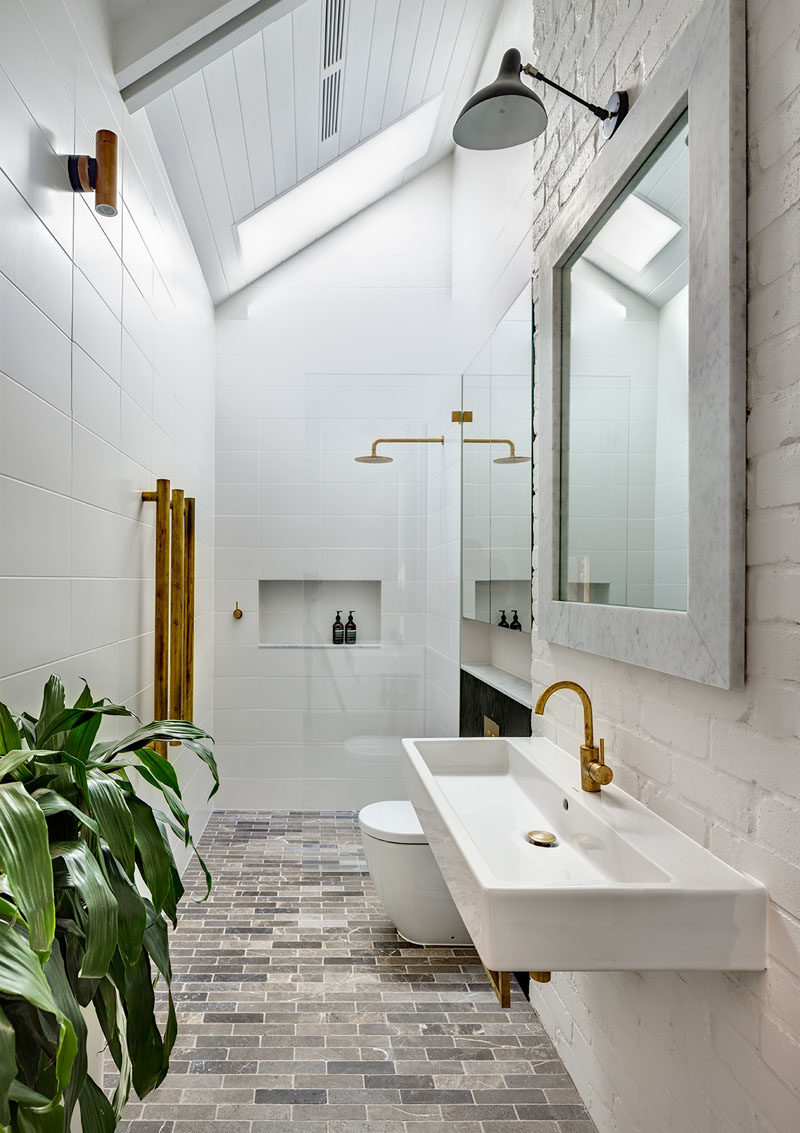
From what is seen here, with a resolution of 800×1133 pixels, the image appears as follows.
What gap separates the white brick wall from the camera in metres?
1.05

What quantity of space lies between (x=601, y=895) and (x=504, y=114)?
1591 mm

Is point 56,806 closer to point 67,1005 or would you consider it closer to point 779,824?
point 67,1005

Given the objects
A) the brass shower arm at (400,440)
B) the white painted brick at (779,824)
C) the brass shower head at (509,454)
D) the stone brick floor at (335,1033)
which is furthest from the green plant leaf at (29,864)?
the brass shower arm at (400,440)

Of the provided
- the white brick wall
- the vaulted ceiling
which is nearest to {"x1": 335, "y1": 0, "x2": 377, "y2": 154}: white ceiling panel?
the vaulted ceiling

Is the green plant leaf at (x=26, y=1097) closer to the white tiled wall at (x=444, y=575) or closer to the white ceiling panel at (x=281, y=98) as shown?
the white tiled wall at (x=444, y=575)

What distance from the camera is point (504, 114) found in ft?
5.75

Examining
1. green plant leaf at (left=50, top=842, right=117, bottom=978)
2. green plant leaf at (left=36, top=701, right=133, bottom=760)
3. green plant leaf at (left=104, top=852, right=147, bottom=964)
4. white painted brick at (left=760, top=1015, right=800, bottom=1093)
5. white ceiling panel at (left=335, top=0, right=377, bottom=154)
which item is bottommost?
white painted brick at (left=760, top=1015, right=800, bottom=1093)

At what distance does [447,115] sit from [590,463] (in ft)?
9.15

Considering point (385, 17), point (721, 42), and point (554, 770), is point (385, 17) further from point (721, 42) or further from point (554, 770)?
point (554, 770)

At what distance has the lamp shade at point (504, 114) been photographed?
5.55 ft

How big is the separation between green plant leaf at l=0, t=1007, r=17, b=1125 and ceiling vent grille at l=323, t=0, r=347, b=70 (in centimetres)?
291

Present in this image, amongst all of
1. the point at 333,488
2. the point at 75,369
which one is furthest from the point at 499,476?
the point at 75,369

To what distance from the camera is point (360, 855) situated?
3.43m

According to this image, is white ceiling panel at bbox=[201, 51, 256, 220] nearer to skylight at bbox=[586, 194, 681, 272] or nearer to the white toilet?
skylight at bbox=[586, 194, 681, 272]
